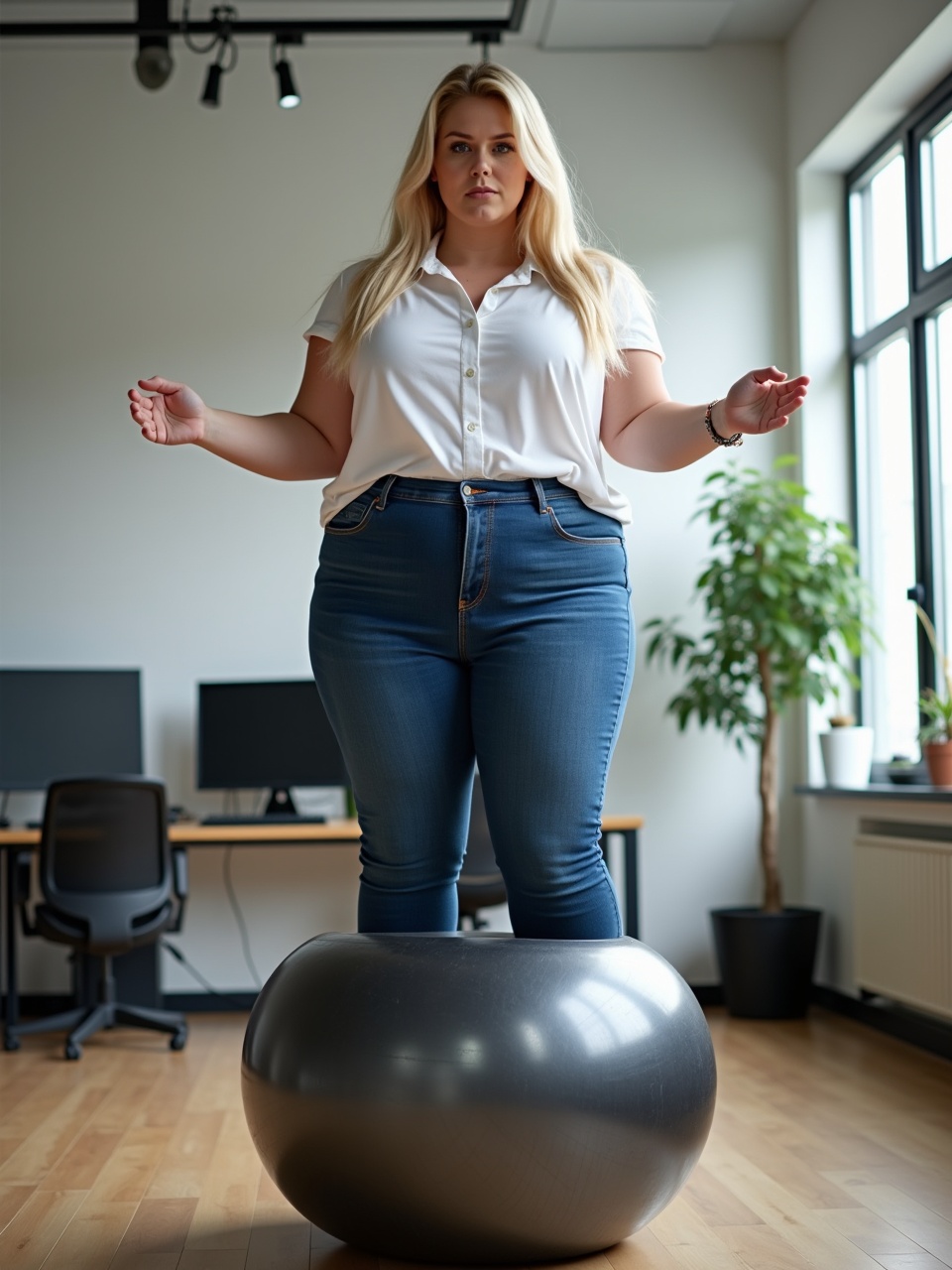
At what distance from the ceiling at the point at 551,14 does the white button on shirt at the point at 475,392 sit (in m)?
3.27

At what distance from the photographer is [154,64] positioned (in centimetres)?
394

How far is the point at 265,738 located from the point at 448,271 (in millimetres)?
2982

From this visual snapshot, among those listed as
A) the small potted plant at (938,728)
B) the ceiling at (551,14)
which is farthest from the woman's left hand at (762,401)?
the ceiling at (551,14)

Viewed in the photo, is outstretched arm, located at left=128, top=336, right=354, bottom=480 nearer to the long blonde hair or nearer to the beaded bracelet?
the long blonde hair

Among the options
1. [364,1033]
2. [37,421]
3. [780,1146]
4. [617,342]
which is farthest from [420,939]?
[37,421]

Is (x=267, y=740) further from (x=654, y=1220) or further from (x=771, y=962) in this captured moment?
(x=654, y=1220)

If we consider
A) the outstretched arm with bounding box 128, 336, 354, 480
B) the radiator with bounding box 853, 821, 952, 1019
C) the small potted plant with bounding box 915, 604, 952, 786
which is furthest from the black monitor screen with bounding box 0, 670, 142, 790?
the outstretched arm with bounding box 128, 336, 354, 480

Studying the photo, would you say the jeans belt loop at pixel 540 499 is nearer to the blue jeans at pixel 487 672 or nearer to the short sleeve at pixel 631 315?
the blue jeans at pixel 487 672

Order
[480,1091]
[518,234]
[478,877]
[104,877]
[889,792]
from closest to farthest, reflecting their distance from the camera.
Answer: [480,1091], [518,234], [889,792], [104,877], [478,877]

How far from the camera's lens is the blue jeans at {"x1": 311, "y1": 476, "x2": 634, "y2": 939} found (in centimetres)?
165

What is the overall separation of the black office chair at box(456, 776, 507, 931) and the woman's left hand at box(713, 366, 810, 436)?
8.72 feet

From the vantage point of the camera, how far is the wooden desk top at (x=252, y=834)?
408 cm

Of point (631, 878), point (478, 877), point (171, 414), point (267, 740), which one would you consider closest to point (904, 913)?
point (631, 878)

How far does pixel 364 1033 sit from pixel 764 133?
4256 mm
